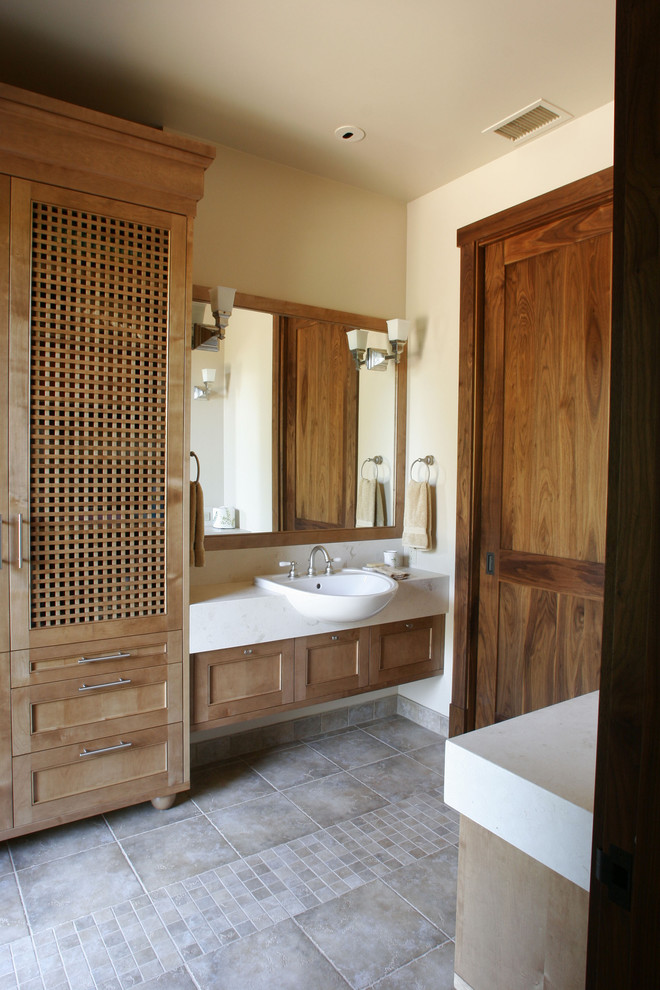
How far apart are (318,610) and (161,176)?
1.73m

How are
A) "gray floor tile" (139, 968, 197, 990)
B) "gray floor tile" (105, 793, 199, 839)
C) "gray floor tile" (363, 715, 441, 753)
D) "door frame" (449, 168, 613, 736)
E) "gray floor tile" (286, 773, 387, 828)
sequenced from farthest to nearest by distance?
"gray floor tile" (363, 715, 441, 753)
"door frame" (449, 168, 613, 736)
"gray floor tile" (286, 773, 387, 828)
"gray floor tile" (105, 793, 199, 839)
"gray floor tile" (139, 968, 197, 990)

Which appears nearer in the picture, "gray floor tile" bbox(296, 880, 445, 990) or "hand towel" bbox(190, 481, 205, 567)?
"gray floor tile" bbox(296, 880, 445, 990)

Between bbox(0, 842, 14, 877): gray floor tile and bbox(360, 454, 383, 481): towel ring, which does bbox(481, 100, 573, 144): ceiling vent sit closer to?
bbox(360, 454, 383, 481): towel ring

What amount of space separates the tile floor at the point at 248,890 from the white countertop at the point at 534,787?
87 cm

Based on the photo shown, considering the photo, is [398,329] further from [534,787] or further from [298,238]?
[534,787]

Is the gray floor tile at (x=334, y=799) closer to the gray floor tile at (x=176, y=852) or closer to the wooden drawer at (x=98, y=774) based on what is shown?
the gray floor tile at (x=176, y=852)

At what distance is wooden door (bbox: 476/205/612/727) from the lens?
8.34 ft

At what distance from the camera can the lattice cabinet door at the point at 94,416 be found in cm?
212

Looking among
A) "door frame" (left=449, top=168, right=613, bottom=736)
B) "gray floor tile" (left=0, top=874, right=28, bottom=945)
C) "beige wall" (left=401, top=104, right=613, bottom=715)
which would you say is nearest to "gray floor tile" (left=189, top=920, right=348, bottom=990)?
"gray floor tile" (left=0, top=874, right=28, bottom=945)

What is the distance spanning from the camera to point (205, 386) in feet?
9.23

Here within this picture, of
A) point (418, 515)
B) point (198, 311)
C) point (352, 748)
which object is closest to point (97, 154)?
point (198, 311)

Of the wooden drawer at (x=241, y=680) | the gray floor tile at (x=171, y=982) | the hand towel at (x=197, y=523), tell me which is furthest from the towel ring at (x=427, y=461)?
the gray floor tile at (x=171, y=982)

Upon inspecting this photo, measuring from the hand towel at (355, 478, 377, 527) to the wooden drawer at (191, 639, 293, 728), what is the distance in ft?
2.78

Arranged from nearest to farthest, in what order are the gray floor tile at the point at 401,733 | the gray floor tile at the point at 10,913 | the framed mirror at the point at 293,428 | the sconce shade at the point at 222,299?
the gray floor tile at the point at 10,913
the sconce shade at the point at 222,299
the framed mirror at the point at 293,428
the gray floor tile at the point at 401,733
